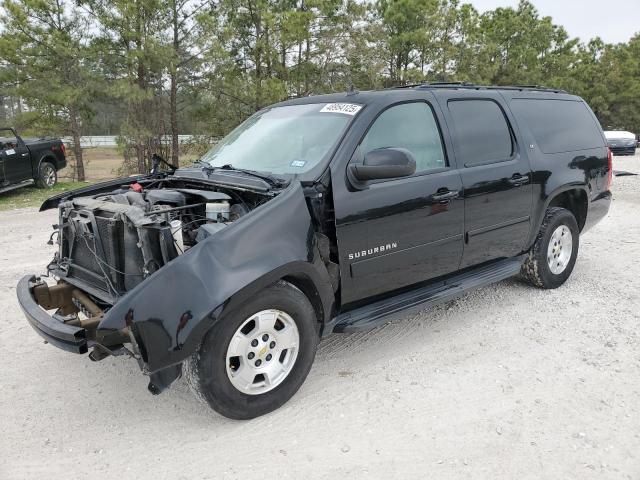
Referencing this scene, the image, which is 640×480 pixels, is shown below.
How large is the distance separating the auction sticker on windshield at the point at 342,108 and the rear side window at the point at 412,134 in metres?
0.17

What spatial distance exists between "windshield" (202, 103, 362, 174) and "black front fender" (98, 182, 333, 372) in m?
0.71

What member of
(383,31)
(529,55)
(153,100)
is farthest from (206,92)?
(529,55)

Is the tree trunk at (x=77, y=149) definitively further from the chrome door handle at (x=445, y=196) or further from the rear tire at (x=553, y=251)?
the chrome door handle at (x=445, y=196)

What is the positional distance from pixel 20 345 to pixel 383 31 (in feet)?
68.1

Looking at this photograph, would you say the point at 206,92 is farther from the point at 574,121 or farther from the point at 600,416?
the point at 600,416

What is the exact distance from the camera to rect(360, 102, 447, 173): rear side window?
12.2 ft

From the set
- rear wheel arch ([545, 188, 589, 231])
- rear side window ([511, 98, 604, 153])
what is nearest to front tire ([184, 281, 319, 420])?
rear side window ([511, 98, 604, 153])

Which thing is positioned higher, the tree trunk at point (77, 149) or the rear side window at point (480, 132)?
the rear side window at point (480, 132)

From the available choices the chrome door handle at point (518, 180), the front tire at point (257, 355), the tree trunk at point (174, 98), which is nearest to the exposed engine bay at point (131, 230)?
the front tire at point (257, 355)

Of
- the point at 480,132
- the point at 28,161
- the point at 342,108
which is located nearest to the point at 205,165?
the point at 342,108

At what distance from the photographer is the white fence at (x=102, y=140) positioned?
17203 mm

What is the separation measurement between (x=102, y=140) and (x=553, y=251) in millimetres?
15798

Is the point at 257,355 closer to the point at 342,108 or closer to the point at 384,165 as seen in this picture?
the point at 384,165

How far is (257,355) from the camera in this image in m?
3.07
